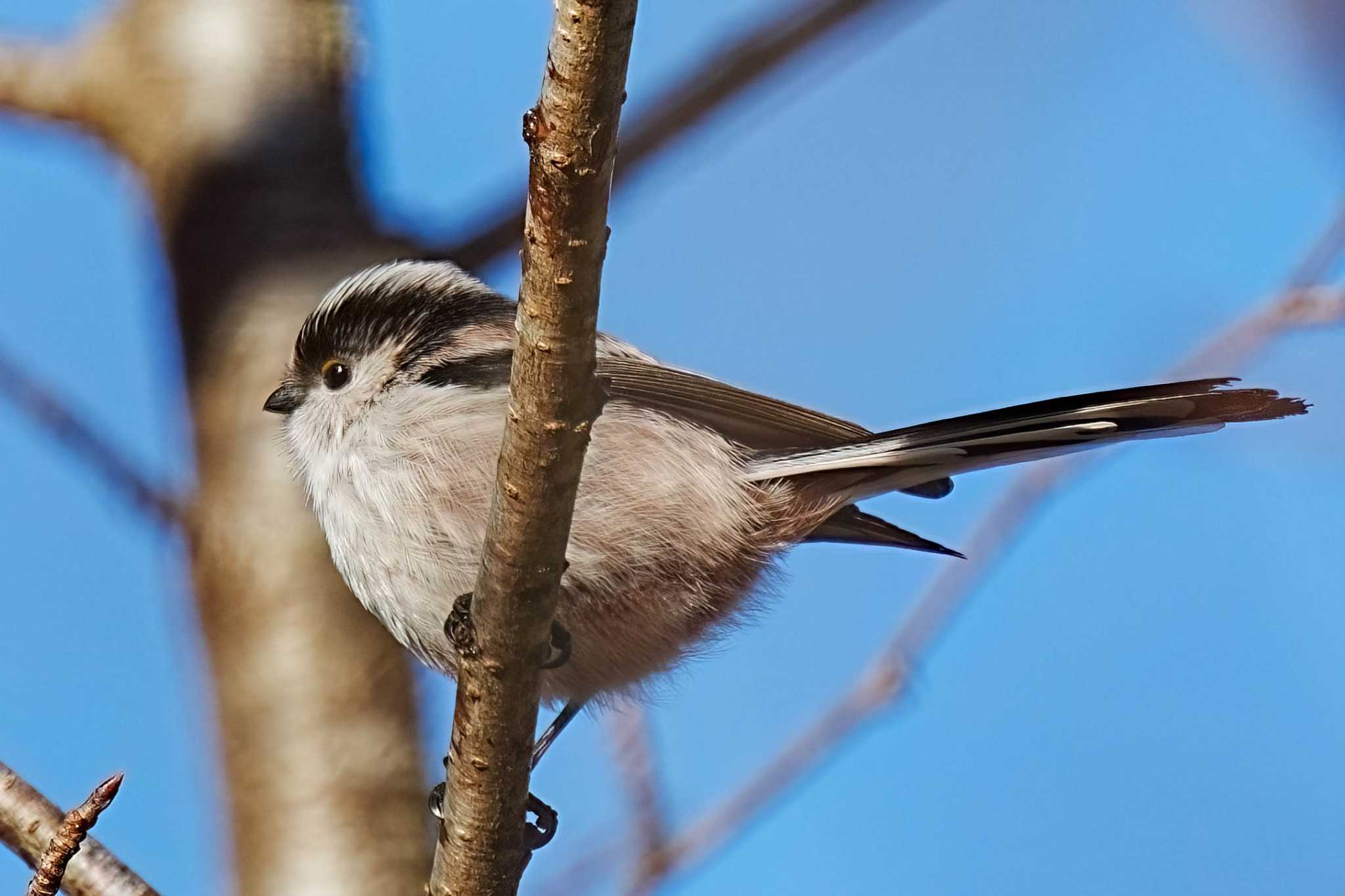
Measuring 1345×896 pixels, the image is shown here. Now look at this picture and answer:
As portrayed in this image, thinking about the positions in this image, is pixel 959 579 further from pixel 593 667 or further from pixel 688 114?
pixel 688 114

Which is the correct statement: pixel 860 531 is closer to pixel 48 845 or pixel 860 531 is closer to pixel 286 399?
pixel 286 399

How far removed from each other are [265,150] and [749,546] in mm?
1539

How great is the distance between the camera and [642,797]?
2.85 metres

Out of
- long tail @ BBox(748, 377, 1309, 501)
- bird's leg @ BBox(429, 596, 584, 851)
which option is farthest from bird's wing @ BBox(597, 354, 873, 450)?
bird's leg @ BBox(429, 596, 584, 851)

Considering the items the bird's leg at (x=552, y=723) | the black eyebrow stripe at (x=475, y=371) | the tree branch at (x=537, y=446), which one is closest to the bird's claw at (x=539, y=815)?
the bird's leg at (x=552, y=723)

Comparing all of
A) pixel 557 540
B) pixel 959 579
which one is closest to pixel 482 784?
pixel 557 540

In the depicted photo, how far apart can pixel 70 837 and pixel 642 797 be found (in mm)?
1313

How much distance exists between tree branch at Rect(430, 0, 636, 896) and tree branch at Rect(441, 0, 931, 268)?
1373mm

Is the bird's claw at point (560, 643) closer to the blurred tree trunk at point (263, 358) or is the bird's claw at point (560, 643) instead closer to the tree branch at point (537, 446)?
the tree branch at point (537, 446)

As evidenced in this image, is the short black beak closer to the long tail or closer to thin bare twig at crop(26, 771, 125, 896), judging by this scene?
the long tail

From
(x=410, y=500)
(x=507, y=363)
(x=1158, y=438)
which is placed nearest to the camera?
(x=1158, y=438)

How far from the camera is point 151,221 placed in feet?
11.1

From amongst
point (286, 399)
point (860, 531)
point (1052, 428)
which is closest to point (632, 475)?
point (860, 531)

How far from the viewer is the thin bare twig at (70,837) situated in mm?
1743
